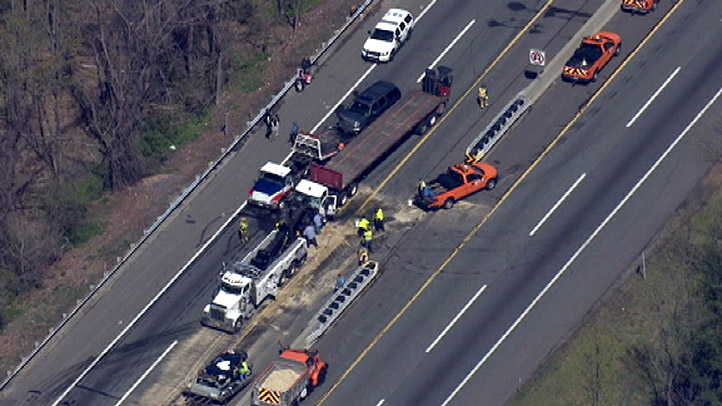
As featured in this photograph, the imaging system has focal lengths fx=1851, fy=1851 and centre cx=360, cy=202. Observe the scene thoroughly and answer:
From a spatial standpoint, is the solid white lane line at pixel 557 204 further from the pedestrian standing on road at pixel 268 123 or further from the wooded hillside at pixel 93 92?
the wooded hillside at pixel 93 92

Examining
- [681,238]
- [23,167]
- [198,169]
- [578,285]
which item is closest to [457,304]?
[578,285]

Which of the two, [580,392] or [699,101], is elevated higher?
[699,101]

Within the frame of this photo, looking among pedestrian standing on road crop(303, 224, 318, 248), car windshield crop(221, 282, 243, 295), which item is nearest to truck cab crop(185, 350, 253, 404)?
car windshield crop(221, 282, 243, 295)

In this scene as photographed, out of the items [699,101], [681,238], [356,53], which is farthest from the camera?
[356,53]

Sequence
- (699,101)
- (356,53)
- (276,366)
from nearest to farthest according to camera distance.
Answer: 1. (276,366)
2. (699,101)
3. (356,53)

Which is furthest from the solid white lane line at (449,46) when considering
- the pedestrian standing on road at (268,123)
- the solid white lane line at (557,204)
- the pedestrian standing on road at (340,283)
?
the pedestrian standing on road at (340,283)

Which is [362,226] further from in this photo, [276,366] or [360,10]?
[360,10]

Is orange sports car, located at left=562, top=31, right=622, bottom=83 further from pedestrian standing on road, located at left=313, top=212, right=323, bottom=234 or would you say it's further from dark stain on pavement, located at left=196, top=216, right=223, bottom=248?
dark stain on pavement, located at left=196, top=216, right=223, bottom=248

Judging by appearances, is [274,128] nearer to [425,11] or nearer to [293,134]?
[293,134]
